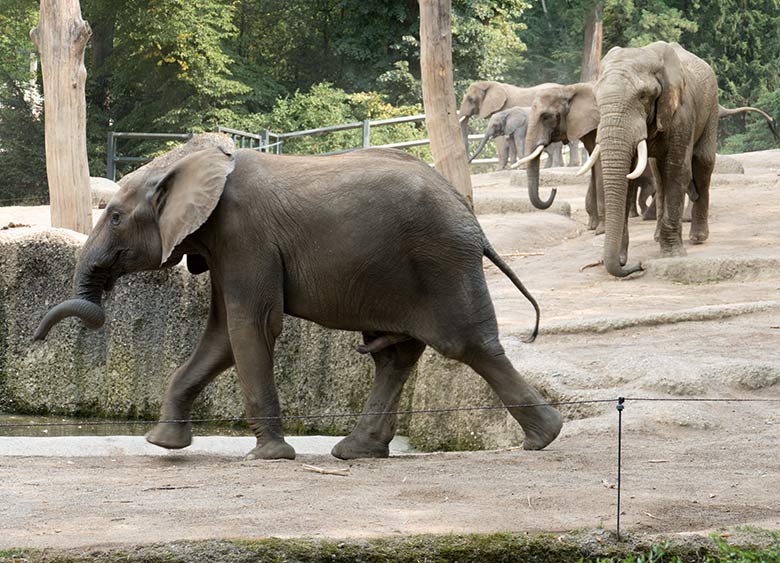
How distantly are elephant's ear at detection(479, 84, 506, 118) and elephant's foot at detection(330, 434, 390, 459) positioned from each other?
25.7 metres

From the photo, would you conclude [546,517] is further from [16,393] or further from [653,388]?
[16,393]

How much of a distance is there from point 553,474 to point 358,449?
149 cm

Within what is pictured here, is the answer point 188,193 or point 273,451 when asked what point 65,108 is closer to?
point 188,193

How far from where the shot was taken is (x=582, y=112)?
57.0 ft

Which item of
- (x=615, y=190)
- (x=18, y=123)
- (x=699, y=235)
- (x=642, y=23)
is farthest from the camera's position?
(x=642, y=23)

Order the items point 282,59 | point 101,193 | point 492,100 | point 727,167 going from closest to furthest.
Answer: point 101,193, point 727,167, point 492,100, point 282,59

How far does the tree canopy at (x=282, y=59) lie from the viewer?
31844 mm

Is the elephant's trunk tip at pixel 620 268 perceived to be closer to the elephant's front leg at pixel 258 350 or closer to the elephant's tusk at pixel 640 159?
the elephant's tusk at pixel 640 159

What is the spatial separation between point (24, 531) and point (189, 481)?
1375 mm

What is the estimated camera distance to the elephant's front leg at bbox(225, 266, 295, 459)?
7496 mm

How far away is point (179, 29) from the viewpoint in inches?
1226

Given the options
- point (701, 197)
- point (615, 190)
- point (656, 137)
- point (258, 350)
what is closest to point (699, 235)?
point (701, 197)

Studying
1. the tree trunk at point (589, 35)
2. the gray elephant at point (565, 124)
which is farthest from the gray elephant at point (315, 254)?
the tree trunk at point (589, 35)

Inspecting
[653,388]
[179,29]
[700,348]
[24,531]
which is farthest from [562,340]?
[179,29]
